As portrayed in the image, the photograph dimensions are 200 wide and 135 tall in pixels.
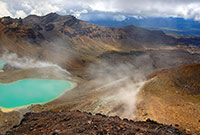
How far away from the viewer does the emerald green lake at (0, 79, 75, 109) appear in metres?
53.1

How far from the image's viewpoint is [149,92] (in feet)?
119

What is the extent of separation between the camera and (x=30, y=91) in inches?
2445

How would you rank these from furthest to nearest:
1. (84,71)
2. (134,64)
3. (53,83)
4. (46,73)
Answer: (134,64)
(84,71)
(46,73)
(53,83)

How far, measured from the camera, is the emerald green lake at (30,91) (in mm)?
53094

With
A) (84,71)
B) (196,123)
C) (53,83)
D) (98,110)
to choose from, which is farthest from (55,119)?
(84,71)

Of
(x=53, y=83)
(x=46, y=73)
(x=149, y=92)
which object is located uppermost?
(x=46, y=73)

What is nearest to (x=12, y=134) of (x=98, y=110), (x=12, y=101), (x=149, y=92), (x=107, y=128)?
(x=107, y=128)

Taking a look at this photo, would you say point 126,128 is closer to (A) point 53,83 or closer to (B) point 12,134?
(B) point 12,134

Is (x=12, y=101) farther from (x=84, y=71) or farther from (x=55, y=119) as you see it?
(x=84, y=71)

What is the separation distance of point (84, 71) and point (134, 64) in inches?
1587

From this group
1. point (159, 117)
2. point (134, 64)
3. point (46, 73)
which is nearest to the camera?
point (159, 117)

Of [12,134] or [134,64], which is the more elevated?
[134,64]

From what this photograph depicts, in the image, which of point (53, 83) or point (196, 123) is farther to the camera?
point (53, 83)

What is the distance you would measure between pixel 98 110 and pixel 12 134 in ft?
56.3
